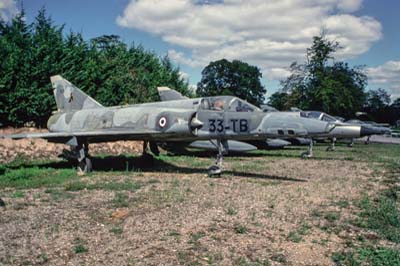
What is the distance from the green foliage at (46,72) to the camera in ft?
54.1

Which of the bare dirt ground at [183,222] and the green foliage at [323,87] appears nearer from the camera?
the bare dirt ground at [183,222]

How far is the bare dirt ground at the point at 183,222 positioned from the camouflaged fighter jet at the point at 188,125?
129 cm

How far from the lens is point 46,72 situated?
17.5 metres

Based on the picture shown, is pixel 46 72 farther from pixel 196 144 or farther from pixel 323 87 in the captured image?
pixel 323 87

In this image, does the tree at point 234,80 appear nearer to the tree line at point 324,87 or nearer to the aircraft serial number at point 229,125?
the tree line at point 324,87

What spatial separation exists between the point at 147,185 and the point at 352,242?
562 centimetres

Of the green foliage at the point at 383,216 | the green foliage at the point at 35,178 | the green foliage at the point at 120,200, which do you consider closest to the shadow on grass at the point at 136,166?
the green foliage at the point at 35,178

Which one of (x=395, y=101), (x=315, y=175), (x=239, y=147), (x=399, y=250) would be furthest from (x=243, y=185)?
(x=395, y=101)

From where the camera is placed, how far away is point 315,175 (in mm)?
11914

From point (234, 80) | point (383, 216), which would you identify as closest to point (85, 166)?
point (383, 216)

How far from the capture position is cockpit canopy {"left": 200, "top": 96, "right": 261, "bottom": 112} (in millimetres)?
11109

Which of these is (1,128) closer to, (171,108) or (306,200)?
(171,108)

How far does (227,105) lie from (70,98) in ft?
22.4

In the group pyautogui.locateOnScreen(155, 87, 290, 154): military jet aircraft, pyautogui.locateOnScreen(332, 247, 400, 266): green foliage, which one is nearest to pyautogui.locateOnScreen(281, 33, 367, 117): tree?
pyautogui.locateOnScreen(155, 87, 290, 154): military jet aircraft
